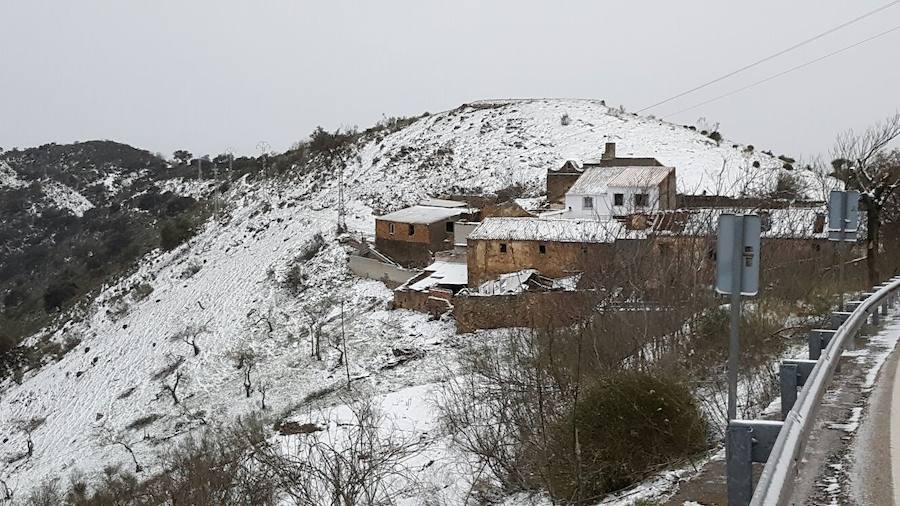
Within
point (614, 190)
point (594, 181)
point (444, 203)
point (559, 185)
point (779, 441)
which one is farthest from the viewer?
point (444, 203)

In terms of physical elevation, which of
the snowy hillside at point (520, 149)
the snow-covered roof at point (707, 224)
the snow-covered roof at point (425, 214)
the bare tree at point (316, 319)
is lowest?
the bare tree at point (316, 319)

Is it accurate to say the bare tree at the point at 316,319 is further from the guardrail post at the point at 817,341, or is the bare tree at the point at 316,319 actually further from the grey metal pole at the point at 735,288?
the grey metal pole at the point at 735,288

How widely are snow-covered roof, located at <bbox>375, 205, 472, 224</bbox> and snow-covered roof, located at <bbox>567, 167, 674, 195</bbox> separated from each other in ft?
21.7

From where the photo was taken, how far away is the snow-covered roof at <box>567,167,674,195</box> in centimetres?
3450

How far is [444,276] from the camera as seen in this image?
3103cm

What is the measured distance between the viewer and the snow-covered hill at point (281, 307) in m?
25.2

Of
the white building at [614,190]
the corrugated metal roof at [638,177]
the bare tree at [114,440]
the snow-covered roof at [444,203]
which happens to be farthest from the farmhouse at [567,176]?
the bare tree at [114,440]

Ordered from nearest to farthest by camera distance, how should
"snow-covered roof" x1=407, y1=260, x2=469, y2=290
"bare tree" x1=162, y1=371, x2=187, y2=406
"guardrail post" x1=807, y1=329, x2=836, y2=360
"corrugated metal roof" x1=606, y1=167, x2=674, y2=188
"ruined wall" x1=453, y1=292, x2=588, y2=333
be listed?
"guardrail post" x1=807, y1=329, x2=836, y2=360
"ruined wall" x1=453, y1=292, x2=588, y2=333
"bare tree" x1=162, y1=371, x2=187, y2=406
"snow-covered roof" x1=407, y1=260, x2=469, y2=290
"corrugated metal roof" x1=606, y1=167, x2=674, y2=188

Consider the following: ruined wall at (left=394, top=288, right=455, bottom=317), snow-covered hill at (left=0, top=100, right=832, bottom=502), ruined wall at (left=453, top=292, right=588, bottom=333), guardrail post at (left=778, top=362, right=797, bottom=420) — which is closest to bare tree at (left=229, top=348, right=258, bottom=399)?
snow-covered hill at (left=0, top=100, right=832, bottom=502)

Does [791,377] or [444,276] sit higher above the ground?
[791,377]

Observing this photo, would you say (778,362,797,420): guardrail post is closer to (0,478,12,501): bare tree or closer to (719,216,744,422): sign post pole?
(719,216,744,422): sign post pole

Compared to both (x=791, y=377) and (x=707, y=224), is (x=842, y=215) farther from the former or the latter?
(x=791, y=377)

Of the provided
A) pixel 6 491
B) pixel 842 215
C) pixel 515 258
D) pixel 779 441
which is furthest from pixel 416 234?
pixel 779 441

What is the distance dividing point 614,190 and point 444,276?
10.1 meters
